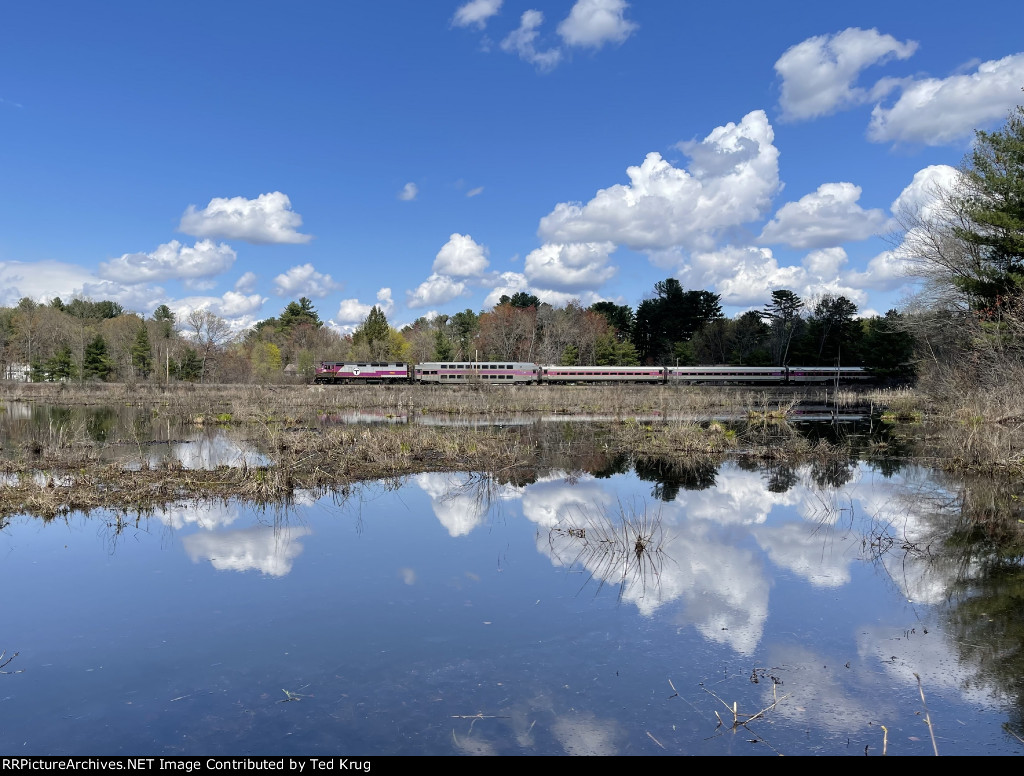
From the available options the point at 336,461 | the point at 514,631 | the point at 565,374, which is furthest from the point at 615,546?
the point at 565,374

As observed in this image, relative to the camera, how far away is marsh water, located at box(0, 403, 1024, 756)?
4859mm

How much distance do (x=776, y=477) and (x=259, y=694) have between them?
43.5ft

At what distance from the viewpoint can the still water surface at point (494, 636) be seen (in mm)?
4848

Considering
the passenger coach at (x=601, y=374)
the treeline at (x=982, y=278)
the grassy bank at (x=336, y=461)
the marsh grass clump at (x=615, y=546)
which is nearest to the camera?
the marsh grass clump at (x=615, y=546)

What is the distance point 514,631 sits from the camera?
671cm

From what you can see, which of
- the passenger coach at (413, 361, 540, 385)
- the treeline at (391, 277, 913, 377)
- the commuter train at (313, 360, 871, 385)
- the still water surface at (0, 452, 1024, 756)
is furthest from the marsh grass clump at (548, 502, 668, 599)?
the treeline at (391, 277, 913, 377)

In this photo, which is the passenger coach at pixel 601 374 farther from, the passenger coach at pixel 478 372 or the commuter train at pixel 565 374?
the passenger coach at pixel 478 372

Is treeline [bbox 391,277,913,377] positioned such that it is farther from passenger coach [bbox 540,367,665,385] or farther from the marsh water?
the marsh water

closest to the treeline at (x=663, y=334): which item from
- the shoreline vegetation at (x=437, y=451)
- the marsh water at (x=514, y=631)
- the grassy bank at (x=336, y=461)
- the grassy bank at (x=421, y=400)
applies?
the grassy bank at (x=421, y=400)

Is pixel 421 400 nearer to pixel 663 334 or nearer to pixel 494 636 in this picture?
pixel 494 636

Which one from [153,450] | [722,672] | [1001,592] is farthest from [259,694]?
[153,450]

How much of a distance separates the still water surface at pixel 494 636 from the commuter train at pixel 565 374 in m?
49.7

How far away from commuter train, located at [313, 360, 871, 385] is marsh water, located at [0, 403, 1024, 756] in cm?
4910

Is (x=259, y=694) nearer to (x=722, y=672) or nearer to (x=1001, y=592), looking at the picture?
(x=722, y=672)
